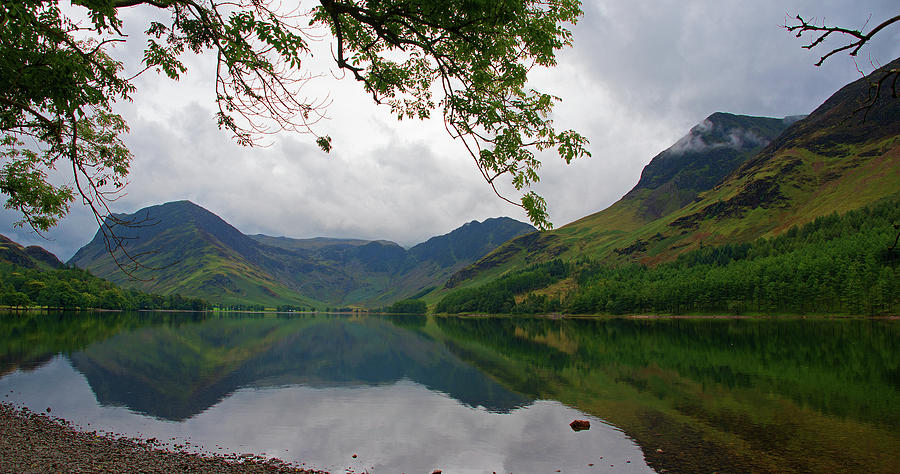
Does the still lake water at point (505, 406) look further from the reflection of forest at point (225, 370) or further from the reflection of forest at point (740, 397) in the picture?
the reflection of forest at point (225, 370)

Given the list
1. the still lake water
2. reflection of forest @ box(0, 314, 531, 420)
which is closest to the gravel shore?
the still lake water

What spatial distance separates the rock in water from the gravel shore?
55.2 ft

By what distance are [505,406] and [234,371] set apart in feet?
118

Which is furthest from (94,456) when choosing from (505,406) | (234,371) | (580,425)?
(234,371)

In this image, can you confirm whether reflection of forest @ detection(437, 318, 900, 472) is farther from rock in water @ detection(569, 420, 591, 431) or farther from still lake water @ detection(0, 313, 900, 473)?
rock in water @ detection(569, 420, 591, 431)

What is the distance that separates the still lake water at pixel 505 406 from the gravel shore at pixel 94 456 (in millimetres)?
2200

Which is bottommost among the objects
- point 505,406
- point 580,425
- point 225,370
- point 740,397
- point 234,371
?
point 740,397

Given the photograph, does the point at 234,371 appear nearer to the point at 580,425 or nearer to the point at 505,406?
the point at 505,406

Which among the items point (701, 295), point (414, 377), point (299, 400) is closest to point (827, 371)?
point (414, 377)

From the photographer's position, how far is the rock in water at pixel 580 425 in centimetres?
2883

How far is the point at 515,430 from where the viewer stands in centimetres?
2912

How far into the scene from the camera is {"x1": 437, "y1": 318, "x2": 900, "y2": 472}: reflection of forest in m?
23.2

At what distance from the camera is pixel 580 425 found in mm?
29031

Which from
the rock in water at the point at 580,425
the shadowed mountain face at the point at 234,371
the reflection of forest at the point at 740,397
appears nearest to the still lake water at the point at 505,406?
the reflection of forest at the point at 740,397
